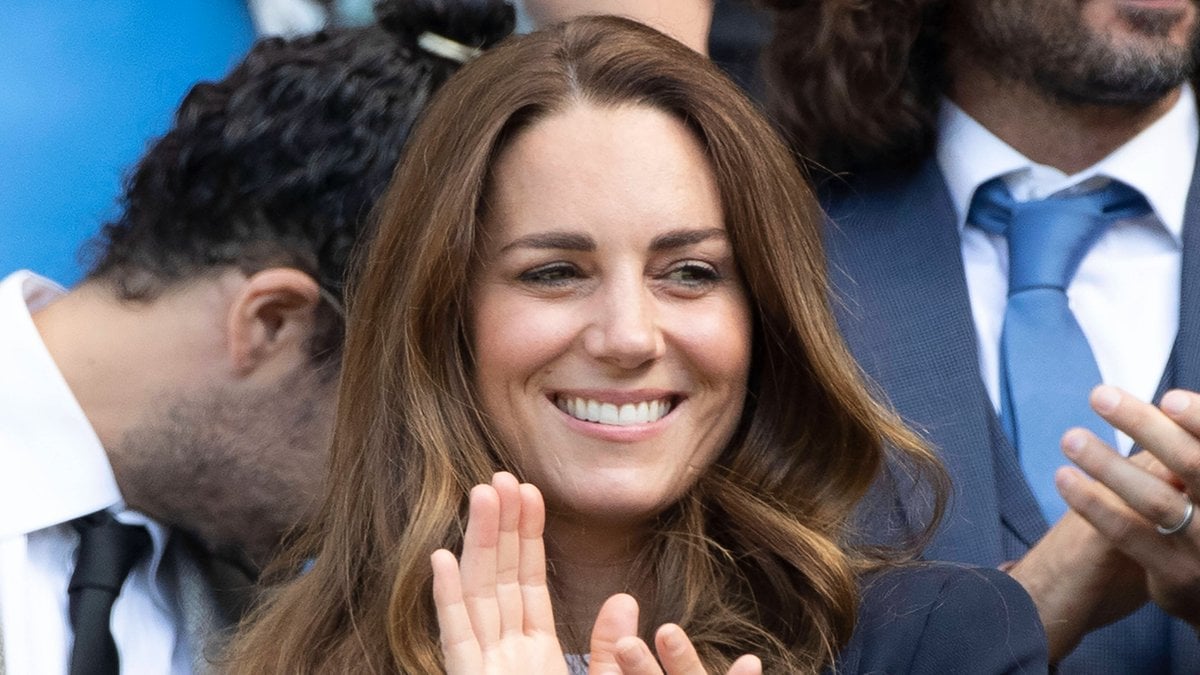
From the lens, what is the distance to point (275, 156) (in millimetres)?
3238

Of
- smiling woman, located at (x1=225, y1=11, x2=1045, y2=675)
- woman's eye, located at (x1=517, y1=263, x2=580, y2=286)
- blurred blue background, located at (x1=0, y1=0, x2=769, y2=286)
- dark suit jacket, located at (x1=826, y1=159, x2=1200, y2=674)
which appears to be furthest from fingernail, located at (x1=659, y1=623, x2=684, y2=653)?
blurred blue background, located at (x1=0, y1=0, x2=769, y2=286)

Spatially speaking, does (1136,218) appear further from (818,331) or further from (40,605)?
(40,605)

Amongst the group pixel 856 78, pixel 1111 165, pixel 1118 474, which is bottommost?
pixel 1118 474

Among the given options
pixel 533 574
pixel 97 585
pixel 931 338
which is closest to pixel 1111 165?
pixel 931 338

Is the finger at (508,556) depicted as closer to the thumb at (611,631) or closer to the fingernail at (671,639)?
the thumb at (611,631)

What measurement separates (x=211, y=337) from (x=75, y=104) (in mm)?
535

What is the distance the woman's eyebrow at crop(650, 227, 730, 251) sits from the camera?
2652mm

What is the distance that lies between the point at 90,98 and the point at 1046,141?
5.35ft

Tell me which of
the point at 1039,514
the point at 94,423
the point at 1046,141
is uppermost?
the point at 1046,141

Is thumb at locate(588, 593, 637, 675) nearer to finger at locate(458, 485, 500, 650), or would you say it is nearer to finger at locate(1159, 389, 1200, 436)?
finger at locate(458, 485, 500, 650)

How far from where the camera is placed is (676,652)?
221cm

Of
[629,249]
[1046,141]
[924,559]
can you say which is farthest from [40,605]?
[1046,141]

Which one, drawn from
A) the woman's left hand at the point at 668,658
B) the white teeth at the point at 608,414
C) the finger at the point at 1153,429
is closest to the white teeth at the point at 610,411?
the white teeth at the point at 608,414

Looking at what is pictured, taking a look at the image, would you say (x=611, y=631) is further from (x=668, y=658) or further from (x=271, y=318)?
(x=271, y=318)
